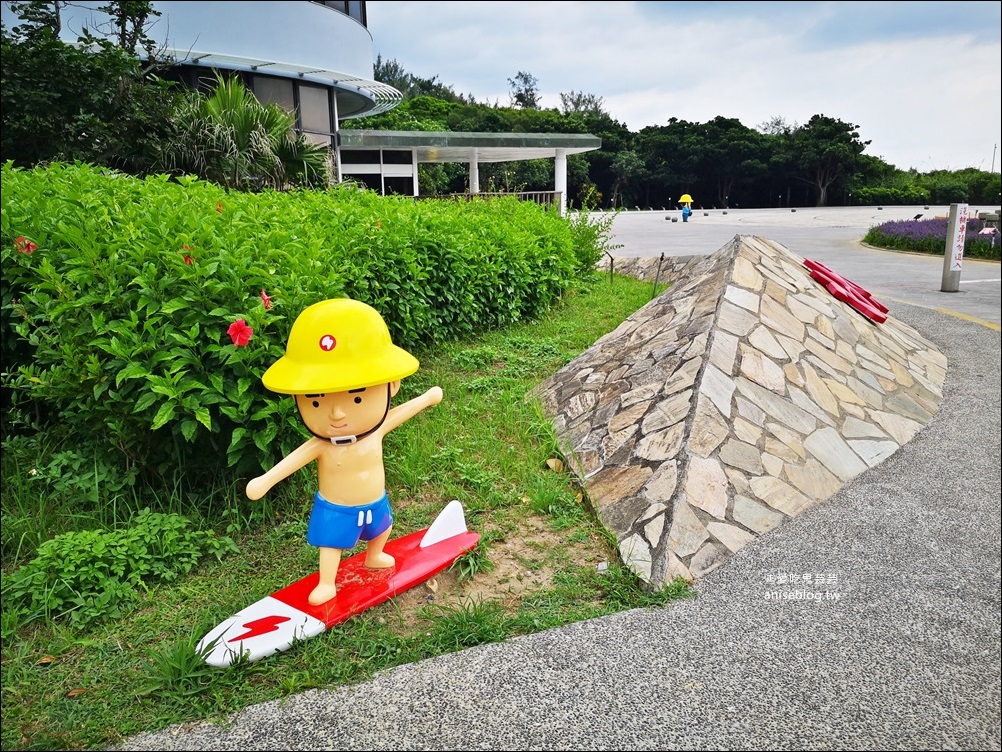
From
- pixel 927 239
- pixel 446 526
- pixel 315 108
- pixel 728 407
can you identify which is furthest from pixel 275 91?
pixel 446 526

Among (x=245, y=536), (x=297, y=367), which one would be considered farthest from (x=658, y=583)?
(x=245, y=536)

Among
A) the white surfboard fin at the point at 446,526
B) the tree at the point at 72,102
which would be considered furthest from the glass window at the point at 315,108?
the white surfboard fin at the point at 446,526

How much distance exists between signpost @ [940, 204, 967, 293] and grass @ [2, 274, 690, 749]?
24.9ft

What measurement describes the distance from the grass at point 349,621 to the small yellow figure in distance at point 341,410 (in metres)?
0.35

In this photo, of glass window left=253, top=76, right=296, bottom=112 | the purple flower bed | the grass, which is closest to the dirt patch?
the grass

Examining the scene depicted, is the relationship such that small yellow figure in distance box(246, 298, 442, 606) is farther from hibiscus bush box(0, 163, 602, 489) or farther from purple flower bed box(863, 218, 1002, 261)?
purple flower bed box(863, 218, 1002, 261)

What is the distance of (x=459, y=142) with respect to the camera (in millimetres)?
22609

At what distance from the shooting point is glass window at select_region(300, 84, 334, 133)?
1664 centimetres

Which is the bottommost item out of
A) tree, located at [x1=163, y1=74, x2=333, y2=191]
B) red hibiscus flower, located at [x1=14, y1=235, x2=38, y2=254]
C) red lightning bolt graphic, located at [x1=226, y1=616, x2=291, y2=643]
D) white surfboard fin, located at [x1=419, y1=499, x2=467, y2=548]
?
red lightning bolt graphic, located at [x1=226, y1=616, x2=291, y2=643]

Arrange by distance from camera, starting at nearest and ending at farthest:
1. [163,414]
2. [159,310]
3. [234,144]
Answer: [163,414], [159,310], [234,144]

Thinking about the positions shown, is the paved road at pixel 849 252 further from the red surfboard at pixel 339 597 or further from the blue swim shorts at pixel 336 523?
the blue swim shorts at pixel 336 523

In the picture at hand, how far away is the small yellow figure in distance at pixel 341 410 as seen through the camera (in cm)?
239

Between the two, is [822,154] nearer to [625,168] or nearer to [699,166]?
[699,166]

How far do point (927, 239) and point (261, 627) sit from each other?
50.2ft
